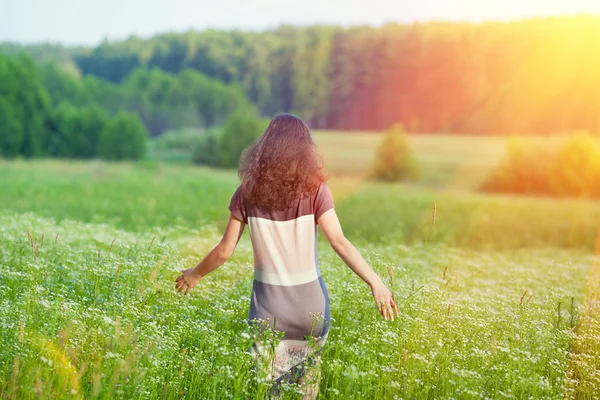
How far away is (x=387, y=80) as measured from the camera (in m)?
90.5

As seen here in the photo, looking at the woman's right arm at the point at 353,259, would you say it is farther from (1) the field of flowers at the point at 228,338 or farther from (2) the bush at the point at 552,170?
(2) the bush at the point at 552,170

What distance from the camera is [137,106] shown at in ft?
293

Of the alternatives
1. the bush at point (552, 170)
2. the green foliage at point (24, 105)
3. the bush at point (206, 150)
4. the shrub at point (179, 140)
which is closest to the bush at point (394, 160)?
the bush at point (552, 170)

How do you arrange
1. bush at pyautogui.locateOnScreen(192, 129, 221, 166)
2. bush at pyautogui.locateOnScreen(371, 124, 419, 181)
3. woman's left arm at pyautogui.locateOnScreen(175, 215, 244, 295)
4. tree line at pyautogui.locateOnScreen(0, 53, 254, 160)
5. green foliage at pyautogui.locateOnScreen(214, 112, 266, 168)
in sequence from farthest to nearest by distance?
bush at pyautogui.locateOnScreen(192, 129, 221, 166)
tree line at pyautogui.locateOnScreen(0, 53, 254, 160)
green foliage at pyautogui.locateOnScreen(214, 112, 266, 168)
bush at pyautogui.locateOnScreen(371, 124, 419, 181)
woman's left arm at pyautogui.locateOnScreen(175, 215, 244, 295)

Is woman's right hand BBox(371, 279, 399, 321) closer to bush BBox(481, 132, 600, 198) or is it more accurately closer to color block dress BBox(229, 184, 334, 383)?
color block dress BBox(229, 184, 334, 383)

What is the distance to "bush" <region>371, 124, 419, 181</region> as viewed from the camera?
4909 centimetres

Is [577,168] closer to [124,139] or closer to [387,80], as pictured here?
[124,139]

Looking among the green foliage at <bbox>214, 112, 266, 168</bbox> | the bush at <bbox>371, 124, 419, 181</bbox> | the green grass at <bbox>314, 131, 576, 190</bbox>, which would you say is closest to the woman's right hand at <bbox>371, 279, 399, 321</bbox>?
the green grass at <bbox>314, 131, 576, 190</bbox>

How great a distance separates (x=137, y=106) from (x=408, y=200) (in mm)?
68771

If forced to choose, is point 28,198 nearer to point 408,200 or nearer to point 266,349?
point 408,200

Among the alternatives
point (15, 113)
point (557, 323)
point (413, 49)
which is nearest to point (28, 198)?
point (557, 323)

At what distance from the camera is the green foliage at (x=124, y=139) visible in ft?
215

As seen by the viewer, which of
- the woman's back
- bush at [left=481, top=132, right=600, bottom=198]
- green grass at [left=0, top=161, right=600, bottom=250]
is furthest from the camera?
bush at [left=481, top=132, right=600, bottom=198]

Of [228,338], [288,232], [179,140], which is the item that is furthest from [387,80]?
[288,232]
